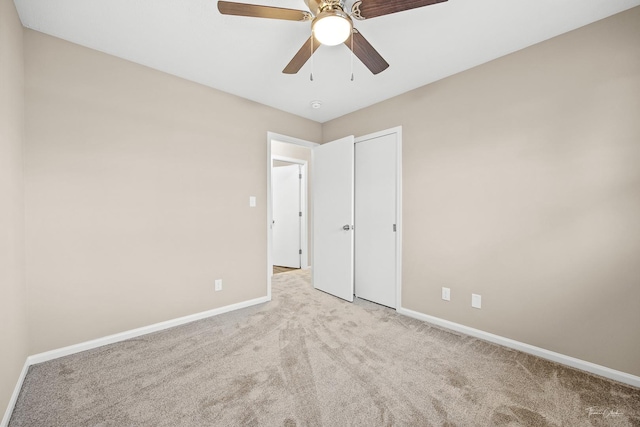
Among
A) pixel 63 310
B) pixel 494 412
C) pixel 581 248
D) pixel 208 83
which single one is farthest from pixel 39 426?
pixel 581 248

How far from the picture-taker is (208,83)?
2752mm

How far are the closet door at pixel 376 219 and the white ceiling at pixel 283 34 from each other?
82 centimetres

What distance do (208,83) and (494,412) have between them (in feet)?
11.6

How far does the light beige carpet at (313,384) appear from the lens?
Answer: 1.46 meters

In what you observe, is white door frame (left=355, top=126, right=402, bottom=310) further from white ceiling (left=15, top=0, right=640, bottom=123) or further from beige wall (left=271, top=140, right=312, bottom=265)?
beige wall (left=271, top=140, right=312, bottom=265)

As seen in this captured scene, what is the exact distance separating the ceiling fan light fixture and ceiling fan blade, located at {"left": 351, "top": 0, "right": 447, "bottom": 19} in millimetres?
90

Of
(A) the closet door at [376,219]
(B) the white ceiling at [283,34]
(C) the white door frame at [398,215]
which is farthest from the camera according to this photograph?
(A) the closet door at [376,219]

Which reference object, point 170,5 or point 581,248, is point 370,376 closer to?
point 581,248

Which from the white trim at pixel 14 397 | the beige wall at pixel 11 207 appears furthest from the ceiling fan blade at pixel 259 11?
the white trim at pixel 14 397

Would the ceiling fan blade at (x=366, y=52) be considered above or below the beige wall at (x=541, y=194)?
above

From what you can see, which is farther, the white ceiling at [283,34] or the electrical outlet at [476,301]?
the electrical outlet at [476,301]

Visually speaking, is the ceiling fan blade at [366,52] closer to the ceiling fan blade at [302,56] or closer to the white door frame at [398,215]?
the ceiling fan blade at [302,56]

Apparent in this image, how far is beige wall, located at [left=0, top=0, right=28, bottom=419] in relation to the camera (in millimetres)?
1445

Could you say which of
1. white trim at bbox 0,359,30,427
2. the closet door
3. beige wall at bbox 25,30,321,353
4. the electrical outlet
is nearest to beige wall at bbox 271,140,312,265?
the closet door
